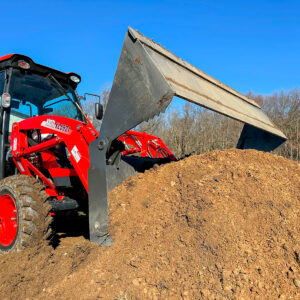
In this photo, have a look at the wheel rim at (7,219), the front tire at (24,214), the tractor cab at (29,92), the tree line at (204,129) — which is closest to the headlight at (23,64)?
the tractor cab at (29,92)

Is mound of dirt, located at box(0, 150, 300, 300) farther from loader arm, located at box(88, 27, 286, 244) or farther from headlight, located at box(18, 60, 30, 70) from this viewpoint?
headlight, located at box(18, 60, 30, 70)

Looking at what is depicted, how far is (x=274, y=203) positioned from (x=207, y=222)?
26.3 inches

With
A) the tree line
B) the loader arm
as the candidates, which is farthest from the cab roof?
the tree line

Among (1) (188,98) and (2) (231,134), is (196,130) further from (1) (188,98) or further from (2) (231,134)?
(1) (188,98)

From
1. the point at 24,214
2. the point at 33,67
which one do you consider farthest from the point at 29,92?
the point at 24,214

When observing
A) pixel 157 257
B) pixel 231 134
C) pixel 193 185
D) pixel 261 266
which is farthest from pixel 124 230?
pixel 231 134

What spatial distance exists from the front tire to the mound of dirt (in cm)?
17

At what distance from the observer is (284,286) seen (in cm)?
213

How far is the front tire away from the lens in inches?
134

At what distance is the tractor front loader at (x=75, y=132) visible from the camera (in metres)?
2.91

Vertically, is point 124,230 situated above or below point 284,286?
above

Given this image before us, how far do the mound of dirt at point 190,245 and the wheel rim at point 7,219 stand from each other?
1.70 feet

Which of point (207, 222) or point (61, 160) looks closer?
point (207, 222)

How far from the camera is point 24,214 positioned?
3414mm
